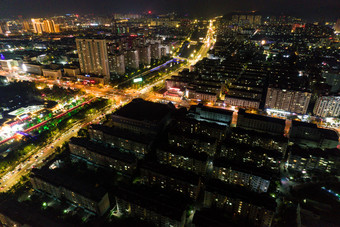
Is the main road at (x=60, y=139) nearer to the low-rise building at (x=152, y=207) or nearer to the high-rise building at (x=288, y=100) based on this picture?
the low-rise building at (x=152, y=207)

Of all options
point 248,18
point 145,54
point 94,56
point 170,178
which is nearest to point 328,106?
point 170,178

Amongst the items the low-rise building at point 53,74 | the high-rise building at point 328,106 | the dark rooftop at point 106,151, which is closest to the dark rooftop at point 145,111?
the dark rooftop at point 106,151

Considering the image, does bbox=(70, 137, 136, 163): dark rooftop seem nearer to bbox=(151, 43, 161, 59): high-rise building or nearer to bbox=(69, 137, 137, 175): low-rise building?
bbox=(69, 137, 137, 175): low-rise building

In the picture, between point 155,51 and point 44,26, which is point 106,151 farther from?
point 44,26

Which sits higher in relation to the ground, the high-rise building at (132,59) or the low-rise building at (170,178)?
the high-rise building at (132,59)

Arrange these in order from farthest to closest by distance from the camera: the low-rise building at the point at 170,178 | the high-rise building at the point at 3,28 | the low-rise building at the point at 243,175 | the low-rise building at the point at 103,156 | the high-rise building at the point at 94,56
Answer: the high-rise building at the point at 3,28 → the high-rise building at the point at 94,56 → the low-rise building at the point at 103,156 → the low-rise building at the point at 243,175 → the low-rise building at the point at 170,178
